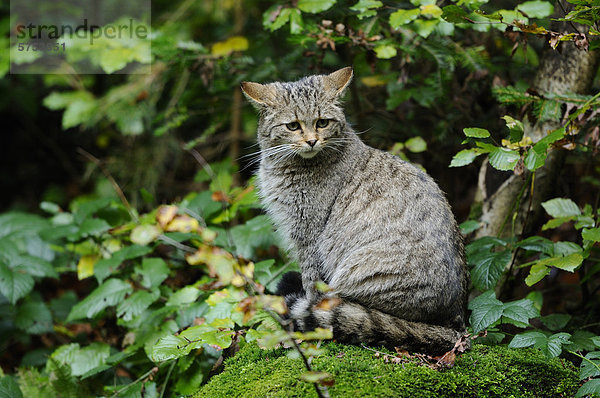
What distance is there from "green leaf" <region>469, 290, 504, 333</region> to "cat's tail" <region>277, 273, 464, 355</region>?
0.18 metres

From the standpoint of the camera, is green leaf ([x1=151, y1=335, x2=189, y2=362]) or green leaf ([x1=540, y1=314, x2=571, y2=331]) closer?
green leaf ([x1=151, y1=335, x2=189, y2=362])

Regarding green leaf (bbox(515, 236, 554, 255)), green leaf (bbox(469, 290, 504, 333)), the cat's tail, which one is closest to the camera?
green leaf (bbox(469, 290, 504, 333))

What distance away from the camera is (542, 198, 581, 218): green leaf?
3.19 metres

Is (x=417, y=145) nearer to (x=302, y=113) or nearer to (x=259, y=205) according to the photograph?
(x=302, y=113)

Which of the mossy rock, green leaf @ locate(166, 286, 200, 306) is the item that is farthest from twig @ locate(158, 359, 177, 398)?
the mossy rock

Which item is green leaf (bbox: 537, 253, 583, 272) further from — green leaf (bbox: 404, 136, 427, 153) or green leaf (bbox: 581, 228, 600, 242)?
green leaf (bbox: 404, 136, 427, 153)

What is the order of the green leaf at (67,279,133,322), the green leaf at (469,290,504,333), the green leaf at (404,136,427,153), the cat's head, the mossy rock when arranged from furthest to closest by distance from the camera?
the green leaf at (404,136,427,153), the green leaf at (67,279,133,322), the cat's head, the green leaf at (469,290,504,333), the mossy rock

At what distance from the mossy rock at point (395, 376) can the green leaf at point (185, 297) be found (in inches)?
A: 25.4

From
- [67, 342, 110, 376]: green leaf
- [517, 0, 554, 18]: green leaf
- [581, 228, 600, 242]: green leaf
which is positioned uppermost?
[517, 0, 554, 18]: green leaf

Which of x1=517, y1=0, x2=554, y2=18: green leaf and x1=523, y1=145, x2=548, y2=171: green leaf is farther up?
x1=517, y1=0, x2=554, y2=18: green leaf

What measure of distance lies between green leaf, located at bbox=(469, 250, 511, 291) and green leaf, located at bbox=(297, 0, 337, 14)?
1.84 m

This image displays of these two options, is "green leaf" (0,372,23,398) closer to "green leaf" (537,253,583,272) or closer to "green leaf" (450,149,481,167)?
"green leaf" (450,149,481,167)

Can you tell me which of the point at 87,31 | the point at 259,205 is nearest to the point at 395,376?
the point at 259,205

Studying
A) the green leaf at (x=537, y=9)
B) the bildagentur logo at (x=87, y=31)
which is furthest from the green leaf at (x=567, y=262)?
the bildagentur logo at (x=87, y=31)
